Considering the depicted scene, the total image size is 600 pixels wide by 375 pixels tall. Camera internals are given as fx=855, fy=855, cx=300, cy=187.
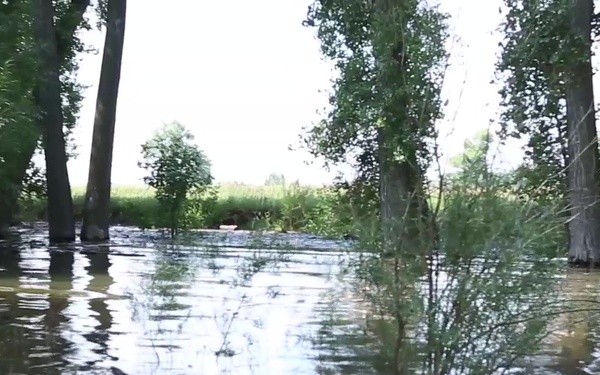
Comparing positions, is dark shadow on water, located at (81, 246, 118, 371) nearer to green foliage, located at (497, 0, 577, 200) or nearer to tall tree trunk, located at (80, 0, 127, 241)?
green foliage, located at (497, 0, 577, 200)

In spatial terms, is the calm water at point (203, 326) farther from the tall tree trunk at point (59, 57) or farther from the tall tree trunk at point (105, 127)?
the tall tree trunk at point (105, 127)

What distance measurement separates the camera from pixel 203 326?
7.95 meters

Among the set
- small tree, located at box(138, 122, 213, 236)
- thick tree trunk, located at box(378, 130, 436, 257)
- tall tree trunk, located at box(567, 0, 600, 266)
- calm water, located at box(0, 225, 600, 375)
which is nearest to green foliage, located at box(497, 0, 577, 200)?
thick tree trunk, located at box(378, 130, 436, 257)

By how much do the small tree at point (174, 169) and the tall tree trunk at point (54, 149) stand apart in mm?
2136

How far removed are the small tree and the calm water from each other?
984 cm

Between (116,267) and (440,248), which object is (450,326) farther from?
(116,267)

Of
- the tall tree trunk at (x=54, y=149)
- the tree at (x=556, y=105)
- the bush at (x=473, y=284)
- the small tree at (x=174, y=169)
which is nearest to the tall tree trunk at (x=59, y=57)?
the tall tree trunk at (x=54, y=149)

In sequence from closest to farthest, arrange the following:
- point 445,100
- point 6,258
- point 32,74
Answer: point 445,100 < point 32,74 < point 6,258

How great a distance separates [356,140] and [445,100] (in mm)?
12336

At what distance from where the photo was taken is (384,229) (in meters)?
4.67

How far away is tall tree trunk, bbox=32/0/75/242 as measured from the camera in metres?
18.5

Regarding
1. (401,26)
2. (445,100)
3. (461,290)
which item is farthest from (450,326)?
(401,26)

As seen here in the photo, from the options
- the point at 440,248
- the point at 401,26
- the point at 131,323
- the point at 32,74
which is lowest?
the point at 131,323

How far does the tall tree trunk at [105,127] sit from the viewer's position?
64.4 feet
